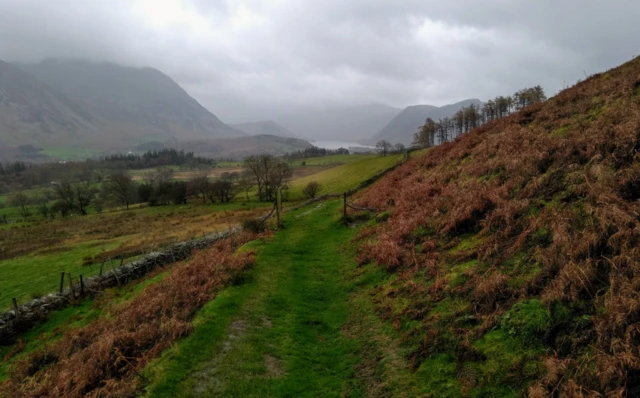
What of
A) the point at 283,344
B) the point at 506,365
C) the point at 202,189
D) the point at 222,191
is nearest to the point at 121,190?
the point at 202,189

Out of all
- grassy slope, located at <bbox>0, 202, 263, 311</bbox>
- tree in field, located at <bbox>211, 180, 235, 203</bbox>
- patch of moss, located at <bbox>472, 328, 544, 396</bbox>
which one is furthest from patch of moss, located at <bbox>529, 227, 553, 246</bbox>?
tree in field, located at <bbox>211, 180, 235, 203</bbox>

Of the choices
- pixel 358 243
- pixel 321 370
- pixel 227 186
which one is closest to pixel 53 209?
pixel 227 186

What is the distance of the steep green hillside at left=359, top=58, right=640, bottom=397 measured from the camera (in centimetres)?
813

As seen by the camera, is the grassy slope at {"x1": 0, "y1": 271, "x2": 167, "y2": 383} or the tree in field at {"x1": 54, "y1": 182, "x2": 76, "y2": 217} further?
the tree in field at {"x1": 54, "y1": 182, "x2": 76, "y2": 217}

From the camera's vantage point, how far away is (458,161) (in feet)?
95.0

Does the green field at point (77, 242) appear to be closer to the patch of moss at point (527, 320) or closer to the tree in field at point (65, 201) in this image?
the tree in field at point (65, 201)

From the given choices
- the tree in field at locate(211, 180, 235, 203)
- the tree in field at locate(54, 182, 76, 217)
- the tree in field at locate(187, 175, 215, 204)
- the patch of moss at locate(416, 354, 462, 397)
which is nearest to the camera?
the patch of moss at locate(416, 354, 462, 397)

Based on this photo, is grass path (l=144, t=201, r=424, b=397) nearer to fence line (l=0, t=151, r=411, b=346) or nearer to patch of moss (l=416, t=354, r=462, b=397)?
patch of moss (l=416, t=354, r=462, b=397)

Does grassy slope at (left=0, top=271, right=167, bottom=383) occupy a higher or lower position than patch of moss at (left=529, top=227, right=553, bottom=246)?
lower

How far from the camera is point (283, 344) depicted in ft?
44.0

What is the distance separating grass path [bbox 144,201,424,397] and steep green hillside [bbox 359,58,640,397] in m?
1.42

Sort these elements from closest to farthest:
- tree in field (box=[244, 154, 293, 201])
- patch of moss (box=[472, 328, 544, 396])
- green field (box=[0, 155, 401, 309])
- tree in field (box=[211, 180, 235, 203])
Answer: patch of moss (box=[472, 328, 544, 396]) → green field (box=[0, 155, 401, 309]) → tree in field (box=[244, 154, 293, 201]) → tree in field (box=[211, 180, 235, 203])

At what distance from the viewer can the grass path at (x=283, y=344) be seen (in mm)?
10945

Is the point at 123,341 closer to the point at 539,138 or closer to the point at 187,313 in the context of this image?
the point at 187,313
